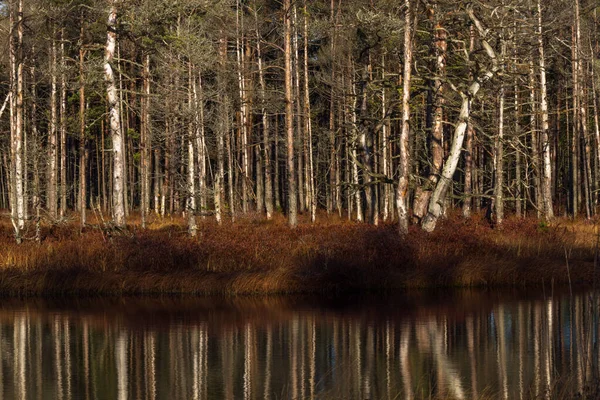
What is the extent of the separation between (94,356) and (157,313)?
415cm

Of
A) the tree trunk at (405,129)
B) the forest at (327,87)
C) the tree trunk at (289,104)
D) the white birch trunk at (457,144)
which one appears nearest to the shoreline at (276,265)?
the tree trunk at (405,129)

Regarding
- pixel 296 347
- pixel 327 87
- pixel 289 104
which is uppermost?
pixel 327 87

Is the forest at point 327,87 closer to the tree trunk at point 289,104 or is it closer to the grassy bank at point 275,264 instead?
the tree trunk at point 289,104

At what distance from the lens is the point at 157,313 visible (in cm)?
1747

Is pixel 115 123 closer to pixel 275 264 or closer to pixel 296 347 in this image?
pixel 275 264

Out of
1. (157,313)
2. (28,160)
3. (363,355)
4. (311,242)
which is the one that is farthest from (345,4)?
(363,355)

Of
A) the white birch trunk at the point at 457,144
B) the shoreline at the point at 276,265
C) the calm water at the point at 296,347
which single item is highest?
the white birch trunk at the point at 457,144

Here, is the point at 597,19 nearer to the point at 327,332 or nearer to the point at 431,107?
the point at 431,107

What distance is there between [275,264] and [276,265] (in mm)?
56

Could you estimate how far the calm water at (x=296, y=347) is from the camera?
423 inches

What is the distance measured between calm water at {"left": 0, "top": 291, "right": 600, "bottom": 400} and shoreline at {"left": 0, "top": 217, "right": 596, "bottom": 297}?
901mm

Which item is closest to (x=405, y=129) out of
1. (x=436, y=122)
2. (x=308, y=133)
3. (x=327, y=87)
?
(x=436, y=122)

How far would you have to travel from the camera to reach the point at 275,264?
68.0ft

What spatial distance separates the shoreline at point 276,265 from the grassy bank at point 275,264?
0.02 metres
